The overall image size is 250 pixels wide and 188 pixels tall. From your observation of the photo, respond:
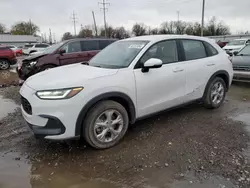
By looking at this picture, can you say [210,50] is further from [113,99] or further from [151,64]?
[113,99]

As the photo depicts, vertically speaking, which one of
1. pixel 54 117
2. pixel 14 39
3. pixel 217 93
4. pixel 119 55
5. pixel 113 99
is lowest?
pixel 217 93

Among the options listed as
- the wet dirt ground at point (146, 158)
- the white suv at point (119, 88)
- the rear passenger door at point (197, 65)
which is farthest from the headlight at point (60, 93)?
the rear passenger door at point (197, 65)

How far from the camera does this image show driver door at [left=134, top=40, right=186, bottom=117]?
12.8 feet

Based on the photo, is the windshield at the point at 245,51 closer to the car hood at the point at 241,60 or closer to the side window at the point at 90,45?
the car hood at the point at 241,60

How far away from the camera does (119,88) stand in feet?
11.8

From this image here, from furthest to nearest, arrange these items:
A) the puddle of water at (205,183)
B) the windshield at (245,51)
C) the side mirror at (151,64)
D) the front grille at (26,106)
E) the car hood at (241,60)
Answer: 1. the windshield at (245,51)
2. the car hood at (241,60)
3. the side mirror at (151,64)
4. the front grille at (26,106)
5. the puddle of water at (205,183)

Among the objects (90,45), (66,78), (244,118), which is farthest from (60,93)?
(90,45)

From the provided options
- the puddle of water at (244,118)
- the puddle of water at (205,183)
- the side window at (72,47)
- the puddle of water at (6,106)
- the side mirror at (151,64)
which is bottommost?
the puddle of water at (205,183)

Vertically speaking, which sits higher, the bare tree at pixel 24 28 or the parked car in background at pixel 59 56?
the bare tree at pixel 24 28

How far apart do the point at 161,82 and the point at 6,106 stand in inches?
173

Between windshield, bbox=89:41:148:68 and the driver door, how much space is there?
19 centimetres

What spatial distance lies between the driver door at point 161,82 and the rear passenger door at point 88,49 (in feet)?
17.0

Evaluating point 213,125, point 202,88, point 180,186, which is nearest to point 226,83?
point 202,88

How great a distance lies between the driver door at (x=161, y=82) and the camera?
12.8 ft
